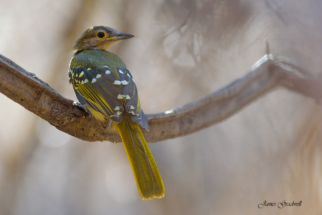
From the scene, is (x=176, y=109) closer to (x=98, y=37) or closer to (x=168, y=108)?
(x=98, y=37)

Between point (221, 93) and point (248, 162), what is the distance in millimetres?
1247

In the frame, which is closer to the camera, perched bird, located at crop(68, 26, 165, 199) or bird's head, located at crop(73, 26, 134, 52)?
perched bird, located at crop(68, 26, 165, 199)

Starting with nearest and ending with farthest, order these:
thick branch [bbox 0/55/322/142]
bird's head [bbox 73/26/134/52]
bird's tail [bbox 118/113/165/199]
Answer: thick branch [bbox 0/55/322/142] → bird's tail [bbox 118/113/165/199] → bird's head [bbox 73/26/134/52]

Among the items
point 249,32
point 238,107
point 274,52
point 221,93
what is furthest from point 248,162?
point 249,32

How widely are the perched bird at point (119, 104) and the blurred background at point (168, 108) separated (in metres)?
1.66

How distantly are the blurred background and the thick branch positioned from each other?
218mm

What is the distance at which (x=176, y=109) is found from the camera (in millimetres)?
3111

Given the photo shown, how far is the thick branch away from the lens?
7.06ft

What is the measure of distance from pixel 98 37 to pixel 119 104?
1.42 m

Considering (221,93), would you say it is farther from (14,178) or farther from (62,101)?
(14,178)

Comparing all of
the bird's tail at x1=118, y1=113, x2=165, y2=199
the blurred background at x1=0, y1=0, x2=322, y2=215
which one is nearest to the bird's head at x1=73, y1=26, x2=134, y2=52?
the blurred background at x1=0, y1=0, x2=322, y2=215

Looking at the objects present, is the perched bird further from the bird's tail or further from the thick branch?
the thick branch

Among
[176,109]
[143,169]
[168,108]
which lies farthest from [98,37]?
[143,169]

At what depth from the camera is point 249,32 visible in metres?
3.80
